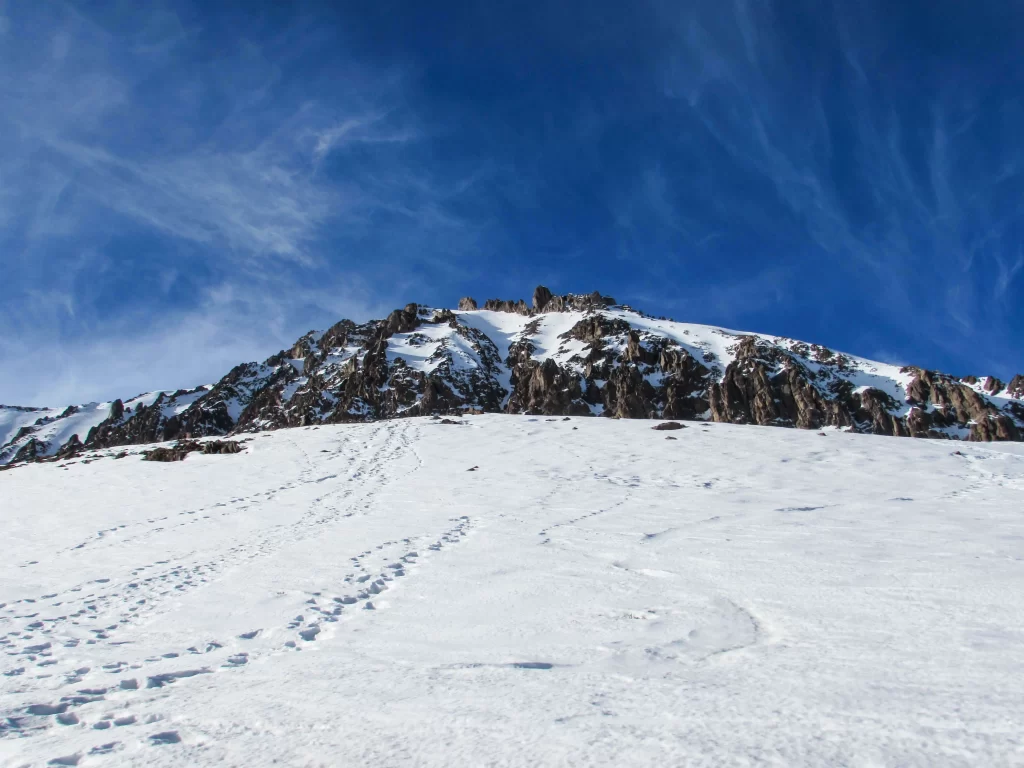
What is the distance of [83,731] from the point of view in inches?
137

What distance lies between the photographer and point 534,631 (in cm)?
527

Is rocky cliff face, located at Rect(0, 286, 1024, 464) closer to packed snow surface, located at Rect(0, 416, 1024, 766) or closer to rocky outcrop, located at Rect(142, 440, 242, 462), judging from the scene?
rocky outcrop, located at Rect(142, 440, 242, 462)

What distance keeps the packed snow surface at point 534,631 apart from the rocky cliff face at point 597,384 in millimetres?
69343

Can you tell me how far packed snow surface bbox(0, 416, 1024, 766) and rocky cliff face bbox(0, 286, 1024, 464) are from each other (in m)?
69.3

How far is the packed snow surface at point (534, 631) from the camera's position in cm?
300

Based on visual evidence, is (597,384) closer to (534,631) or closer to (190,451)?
(190,451)

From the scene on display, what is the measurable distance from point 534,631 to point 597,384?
98649mm

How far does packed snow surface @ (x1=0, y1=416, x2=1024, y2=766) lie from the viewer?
9.86 feet

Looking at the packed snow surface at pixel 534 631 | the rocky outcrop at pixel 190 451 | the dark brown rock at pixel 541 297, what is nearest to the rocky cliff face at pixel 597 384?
the dark brown rock at pixel 541 297

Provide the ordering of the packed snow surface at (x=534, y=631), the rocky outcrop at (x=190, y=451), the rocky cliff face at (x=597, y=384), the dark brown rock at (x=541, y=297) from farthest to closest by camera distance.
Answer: the dark brown rock at (x=541, y=297) < the rocky cliff face at (x=597, y=384) < the rocky outcrop at (x=190, y=451) < the packed snow surface at (x=534, y=631)

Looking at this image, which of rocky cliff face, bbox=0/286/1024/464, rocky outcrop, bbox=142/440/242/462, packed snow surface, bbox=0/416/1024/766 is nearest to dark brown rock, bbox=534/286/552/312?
rocky cliff face, bbox=0/286/1024/464

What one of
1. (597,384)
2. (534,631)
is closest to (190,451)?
(534,631)

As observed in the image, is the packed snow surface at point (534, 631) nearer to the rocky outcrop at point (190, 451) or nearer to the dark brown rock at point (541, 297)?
the rocky outcrop at point (190, 451)

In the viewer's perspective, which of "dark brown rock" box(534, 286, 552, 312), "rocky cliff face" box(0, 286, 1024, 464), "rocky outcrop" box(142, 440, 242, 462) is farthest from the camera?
"dark brown rock" box(534, 286, 552, 312)
